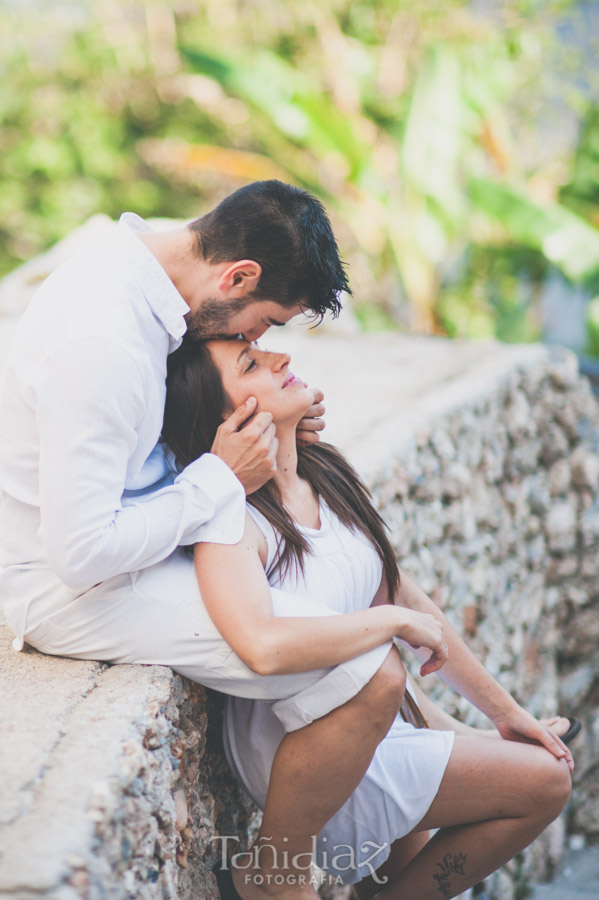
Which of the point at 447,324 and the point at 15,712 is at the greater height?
the point at 15,712

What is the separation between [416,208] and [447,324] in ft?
3.82

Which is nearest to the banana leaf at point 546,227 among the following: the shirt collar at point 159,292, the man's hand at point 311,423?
the man's hand at point 311,423

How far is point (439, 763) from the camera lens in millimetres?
2115

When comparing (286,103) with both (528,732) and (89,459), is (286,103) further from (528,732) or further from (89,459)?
(89,459)

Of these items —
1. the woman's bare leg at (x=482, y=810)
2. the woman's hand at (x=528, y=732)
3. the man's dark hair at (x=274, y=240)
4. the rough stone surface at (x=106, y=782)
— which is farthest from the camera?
the woman's hand at (x=528, y=732)

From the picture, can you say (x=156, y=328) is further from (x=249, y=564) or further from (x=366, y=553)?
(x=366, y=553)

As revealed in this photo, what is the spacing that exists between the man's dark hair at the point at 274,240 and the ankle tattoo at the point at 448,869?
1418mm

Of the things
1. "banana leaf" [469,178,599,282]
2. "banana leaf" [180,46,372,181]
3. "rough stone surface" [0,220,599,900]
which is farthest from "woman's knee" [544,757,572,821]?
"banana leaf" [180,46,372,181]

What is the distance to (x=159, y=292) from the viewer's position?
6.35 feet

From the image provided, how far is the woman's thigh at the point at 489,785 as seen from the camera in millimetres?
2131

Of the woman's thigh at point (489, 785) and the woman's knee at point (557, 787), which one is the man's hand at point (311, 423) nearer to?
the woman's thigh at point (489, 785)

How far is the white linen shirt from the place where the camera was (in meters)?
1.68

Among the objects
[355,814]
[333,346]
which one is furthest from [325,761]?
[333,346]

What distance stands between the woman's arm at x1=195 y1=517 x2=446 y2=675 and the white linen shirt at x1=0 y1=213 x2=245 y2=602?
0.06m
